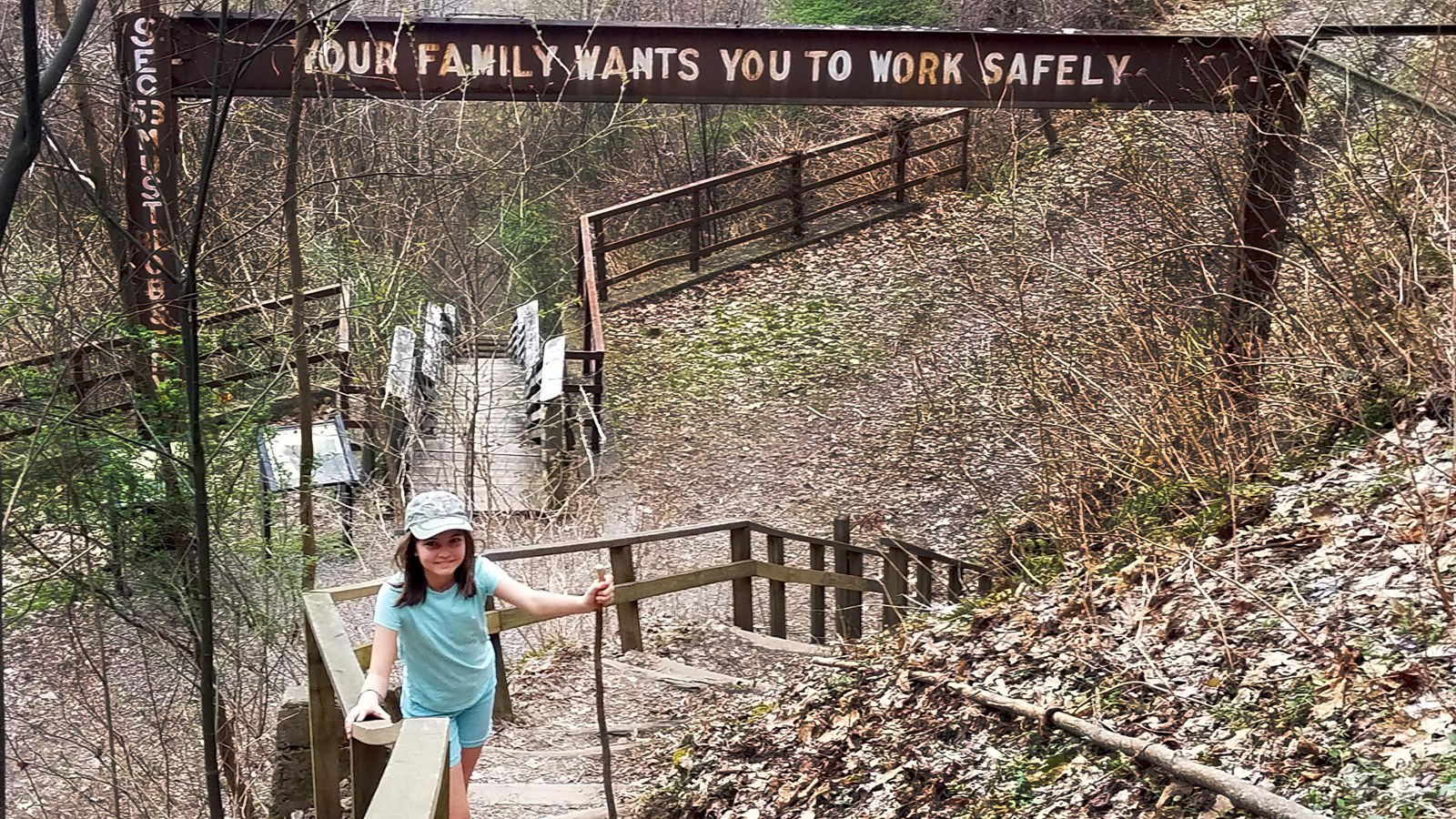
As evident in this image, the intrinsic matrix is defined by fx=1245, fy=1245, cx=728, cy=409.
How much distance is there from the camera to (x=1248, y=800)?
148 inches

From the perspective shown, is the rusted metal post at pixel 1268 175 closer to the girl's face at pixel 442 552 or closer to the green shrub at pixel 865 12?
the girl's face at pixel 442 552

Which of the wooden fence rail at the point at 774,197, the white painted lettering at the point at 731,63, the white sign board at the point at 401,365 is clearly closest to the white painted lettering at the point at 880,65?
the white painted lettering at the point at 731,63

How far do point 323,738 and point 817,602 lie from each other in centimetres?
714

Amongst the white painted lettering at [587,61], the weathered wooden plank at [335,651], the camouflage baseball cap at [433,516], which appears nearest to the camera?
the weathered wooden plank at [335,651]

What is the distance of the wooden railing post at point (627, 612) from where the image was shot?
851 centimetres

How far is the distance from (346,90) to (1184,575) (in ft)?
23.3

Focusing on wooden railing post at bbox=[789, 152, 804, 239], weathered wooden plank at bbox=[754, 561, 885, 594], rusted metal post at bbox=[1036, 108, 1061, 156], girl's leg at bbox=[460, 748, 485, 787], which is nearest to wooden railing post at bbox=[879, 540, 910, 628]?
weathered wooden plank at bbox=[754, 561, 885, 594]

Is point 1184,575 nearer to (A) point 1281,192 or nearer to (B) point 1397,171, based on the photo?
(B) point 1397,171

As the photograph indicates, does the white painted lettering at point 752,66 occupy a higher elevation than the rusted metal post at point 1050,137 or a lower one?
higher

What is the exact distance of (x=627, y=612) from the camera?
29.1 ft

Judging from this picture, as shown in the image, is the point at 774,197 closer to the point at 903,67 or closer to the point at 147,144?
the point at 903,67

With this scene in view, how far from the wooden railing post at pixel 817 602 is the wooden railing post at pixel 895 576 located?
1.98 feet

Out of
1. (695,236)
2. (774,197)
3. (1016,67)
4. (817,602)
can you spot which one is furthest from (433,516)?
(774,197)

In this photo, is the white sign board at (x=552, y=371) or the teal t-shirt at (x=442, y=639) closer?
the teal t-shirt at (x=442, y=639)
